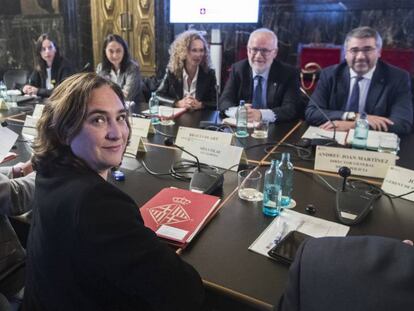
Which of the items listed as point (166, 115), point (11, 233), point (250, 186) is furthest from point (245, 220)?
point (166, 115)

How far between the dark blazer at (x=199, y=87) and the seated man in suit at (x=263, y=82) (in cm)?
27

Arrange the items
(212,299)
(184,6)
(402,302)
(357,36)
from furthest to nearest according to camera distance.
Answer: (184,6) → (357,36) → (212,299) → (402,302)

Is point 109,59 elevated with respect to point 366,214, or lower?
elevated

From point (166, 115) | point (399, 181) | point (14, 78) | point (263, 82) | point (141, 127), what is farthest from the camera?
point (14, 78)

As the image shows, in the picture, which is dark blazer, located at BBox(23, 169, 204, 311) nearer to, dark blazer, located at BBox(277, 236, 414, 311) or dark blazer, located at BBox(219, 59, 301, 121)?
dark blazer, located at BBox(277, 236, 414, 311)

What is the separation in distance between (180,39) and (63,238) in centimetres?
244

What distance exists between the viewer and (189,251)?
93 centimetres

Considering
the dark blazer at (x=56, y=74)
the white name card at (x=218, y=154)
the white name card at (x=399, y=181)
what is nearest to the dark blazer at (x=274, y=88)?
the white name card at (x=218, y=154)

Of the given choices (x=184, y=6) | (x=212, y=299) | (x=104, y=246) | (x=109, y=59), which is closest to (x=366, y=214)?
(x=212, y=299)

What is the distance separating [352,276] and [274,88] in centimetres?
218

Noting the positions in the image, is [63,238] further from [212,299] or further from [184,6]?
[184,6]

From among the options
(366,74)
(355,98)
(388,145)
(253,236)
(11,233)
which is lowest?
(11,233)

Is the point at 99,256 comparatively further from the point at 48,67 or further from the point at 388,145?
the point at 48,67

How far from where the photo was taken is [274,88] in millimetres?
2578
